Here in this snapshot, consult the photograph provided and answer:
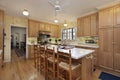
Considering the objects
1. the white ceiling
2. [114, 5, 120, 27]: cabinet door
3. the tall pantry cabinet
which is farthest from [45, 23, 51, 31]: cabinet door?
[114, 5, 120, 27]: cabinet door

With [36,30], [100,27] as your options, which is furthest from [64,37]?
[100,27]

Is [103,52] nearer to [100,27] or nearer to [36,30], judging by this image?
[100,27]

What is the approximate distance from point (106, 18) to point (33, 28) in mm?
4324

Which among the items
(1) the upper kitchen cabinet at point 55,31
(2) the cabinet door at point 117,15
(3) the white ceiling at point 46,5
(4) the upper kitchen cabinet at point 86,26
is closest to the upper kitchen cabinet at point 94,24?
(4) the upper kitchen cabinet at point 86,26

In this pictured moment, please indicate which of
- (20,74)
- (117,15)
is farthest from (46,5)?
(20,74)

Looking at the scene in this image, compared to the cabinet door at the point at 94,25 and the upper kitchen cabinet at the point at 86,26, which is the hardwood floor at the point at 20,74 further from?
the upper kitchen cabinet at the point at 86,26

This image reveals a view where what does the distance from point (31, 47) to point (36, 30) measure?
124 centimetres

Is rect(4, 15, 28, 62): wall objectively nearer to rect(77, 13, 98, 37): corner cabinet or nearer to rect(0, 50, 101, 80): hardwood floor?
rect(0, 50, 101, 80): hardwood floor

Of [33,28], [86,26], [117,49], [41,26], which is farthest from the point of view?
[41,26]

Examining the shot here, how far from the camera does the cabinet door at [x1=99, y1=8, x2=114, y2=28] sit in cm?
316

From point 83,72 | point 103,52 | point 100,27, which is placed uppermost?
point 100,27

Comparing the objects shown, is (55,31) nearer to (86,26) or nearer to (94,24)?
(86,26)

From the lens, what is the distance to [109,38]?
320cm

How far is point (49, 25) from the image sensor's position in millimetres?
6520
